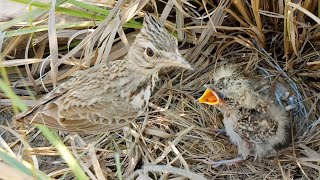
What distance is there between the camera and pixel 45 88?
3.35 meters

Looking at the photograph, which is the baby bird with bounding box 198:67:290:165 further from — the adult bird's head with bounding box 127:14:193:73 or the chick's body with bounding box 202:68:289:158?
the adult bird's head with bounding box 127:14:193:73

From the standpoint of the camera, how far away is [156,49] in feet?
9.05

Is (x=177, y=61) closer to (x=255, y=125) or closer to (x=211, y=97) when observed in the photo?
(x=211, y=97)

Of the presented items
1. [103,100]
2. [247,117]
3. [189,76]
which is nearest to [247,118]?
[247,117]

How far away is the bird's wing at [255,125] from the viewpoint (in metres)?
3.02

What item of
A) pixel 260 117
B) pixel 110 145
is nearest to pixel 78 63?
pixel 110 145

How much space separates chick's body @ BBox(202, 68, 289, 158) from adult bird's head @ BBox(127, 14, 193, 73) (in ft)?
1.08

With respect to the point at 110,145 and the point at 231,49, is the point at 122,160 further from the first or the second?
the point at 231,49

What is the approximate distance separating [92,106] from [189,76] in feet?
2.19

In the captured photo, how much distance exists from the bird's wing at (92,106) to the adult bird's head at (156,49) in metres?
0.18

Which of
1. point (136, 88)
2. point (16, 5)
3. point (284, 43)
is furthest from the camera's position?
point (16, 5)

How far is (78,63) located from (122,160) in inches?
24.0

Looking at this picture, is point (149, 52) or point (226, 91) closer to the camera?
point (149, 52)

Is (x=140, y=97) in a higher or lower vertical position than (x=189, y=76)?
higher
